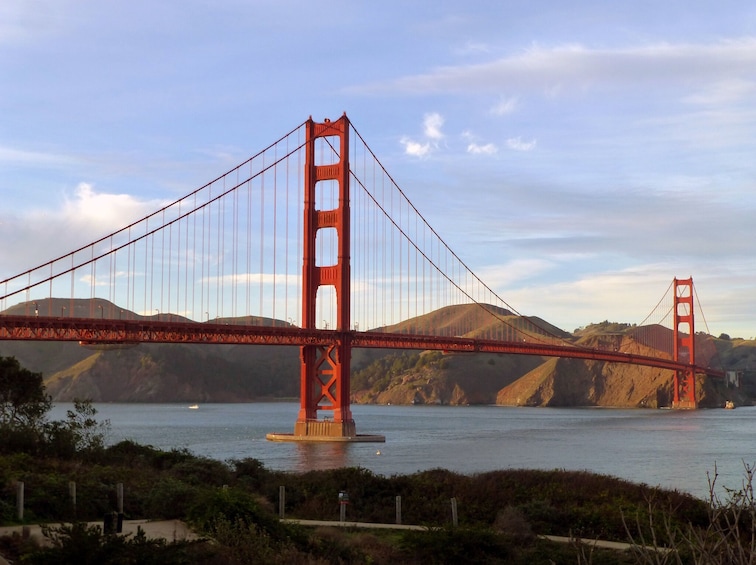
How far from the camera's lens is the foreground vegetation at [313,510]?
1107cm

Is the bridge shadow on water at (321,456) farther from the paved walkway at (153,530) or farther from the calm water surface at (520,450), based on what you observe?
the paved walkway at (153,530)

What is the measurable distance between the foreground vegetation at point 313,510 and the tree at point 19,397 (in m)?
0.04

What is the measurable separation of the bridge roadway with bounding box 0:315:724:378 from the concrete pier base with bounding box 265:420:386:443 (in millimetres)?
4708

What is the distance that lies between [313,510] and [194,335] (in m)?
32.2

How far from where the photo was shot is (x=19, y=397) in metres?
28.2

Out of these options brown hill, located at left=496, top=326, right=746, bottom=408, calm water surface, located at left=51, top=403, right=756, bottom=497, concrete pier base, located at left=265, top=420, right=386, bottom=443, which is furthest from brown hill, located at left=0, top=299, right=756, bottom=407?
concrete pier base, located at left=265, top=420, right=386, bottom=443

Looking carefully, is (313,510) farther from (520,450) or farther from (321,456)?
(520,450)

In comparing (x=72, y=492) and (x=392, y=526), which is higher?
(x=72, y=492)

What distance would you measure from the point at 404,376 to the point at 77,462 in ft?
520

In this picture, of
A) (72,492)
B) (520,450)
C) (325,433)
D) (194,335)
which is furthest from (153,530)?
(325,433)

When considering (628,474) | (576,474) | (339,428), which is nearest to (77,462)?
(576,474)

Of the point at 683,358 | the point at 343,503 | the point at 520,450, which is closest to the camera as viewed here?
the point at 343,503

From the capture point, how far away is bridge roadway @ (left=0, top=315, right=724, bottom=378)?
4500 cm

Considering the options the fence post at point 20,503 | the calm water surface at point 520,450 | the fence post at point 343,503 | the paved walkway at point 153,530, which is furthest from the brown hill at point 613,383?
the fence post at point 20,503
